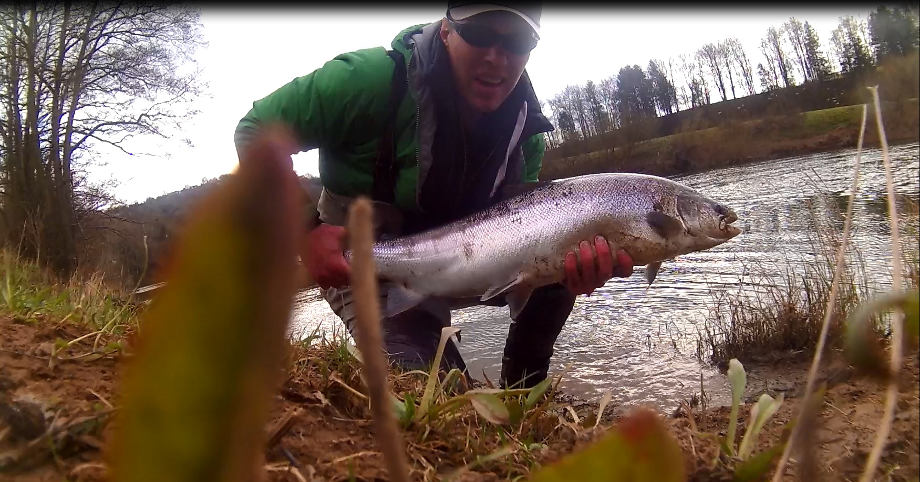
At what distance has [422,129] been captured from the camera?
3.42 m

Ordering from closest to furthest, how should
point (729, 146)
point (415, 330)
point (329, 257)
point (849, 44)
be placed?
point (329, 257), point (415, 330), point (729, 146), point (849, 44)

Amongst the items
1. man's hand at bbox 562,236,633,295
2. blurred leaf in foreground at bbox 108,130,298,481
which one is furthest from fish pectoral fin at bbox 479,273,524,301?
blurred leaf in foreground at bbox 108,130,298,481

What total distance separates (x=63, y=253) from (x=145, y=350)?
14186 mm

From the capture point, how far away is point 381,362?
0.87 ft

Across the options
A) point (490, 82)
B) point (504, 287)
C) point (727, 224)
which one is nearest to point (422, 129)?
point (490, 82)

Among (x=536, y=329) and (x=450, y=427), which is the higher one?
(x=450, y=427)

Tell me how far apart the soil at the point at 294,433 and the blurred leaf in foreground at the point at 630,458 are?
0.15m

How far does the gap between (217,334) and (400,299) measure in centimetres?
331

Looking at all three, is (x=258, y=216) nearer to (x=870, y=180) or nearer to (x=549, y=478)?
(x=549, y=478)

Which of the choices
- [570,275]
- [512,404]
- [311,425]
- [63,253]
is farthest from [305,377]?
[63,253]

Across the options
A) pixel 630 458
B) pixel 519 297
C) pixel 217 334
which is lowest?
pixel 519 297

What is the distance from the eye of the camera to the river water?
5.33m

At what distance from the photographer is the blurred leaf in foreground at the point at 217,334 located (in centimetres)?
19

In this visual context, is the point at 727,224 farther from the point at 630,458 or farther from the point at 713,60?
the point at 713,60
